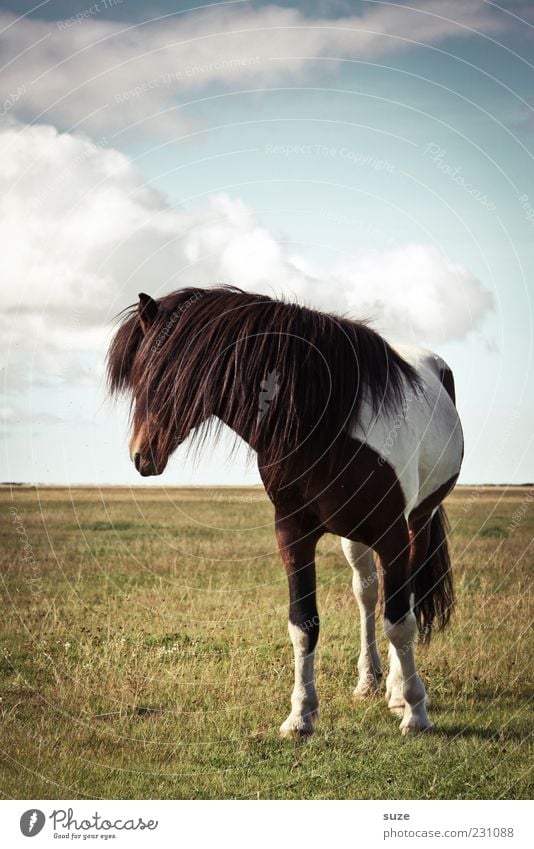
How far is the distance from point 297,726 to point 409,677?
970mm

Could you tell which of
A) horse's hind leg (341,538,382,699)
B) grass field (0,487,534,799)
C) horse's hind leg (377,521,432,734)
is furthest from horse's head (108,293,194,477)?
horse's hind leg (341,538,382,699)

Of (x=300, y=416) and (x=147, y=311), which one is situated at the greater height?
(x=147, y=311)

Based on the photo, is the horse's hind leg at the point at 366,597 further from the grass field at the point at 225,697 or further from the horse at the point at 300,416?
the horse at the point at 300,416

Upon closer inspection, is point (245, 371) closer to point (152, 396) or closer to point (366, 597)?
point (152, 396)

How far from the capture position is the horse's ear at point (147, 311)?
17.3 ft

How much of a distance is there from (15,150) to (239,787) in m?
5.33

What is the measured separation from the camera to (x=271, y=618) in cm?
938

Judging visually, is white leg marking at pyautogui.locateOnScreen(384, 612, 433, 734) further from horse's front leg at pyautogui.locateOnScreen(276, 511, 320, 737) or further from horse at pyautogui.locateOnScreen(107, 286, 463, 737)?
horse's front leg at pyautogui.locateOnScreen(276, 511, 320, 737)

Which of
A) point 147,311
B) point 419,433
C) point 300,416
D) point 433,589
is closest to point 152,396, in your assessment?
point 147,311

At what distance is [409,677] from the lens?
20.6ft

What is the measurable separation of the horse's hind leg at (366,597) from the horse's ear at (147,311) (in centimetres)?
320

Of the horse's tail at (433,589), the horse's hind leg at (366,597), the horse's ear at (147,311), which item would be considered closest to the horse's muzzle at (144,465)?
the horse's ear at (147,311)

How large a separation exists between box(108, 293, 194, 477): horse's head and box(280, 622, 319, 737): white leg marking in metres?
1.99

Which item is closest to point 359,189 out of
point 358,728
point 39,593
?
point 358,728
